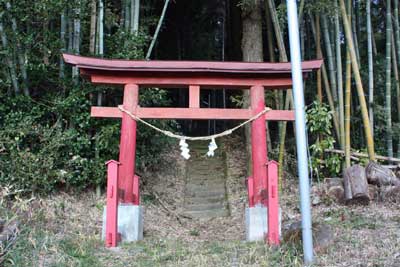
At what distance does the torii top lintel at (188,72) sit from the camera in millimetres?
5141

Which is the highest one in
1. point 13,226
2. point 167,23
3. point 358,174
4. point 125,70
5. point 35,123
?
point 167,23

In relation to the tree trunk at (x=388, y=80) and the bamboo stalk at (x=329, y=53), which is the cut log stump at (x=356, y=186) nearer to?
the tree trunk at (x=388, y=80)

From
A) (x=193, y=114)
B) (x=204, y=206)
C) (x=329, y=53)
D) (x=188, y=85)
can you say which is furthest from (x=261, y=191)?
(x=329, y=53)

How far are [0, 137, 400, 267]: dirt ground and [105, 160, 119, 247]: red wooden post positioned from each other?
0.43 ft

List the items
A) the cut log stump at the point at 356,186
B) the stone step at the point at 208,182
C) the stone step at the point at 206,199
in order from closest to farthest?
the cut log stump at the point at 356,186
the stone step at the point at 206,199
the stone step at the point at 208,182

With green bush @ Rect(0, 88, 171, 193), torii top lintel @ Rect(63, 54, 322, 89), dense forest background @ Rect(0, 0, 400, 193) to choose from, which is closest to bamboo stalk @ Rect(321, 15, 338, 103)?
dense forest background @ Rect(0, 0, 400, 193)

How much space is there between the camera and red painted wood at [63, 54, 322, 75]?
5105 mm

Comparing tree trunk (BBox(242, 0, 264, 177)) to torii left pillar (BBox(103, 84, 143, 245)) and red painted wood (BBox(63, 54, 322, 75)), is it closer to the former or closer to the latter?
red painted wood (BBox(63, 54, 322, 75))

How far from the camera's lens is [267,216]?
196 inches

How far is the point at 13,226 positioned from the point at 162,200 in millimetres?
3632

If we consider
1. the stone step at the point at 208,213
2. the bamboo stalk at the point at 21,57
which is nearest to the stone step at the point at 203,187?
the stone step at the point at 208,213

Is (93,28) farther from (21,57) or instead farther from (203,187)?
(203,187)

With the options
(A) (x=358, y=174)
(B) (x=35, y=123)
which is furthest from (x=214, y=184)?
(B) (x=35, y=123)

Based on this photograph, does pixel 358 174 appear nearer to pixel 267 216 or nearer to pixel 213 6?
pixel 267 216
